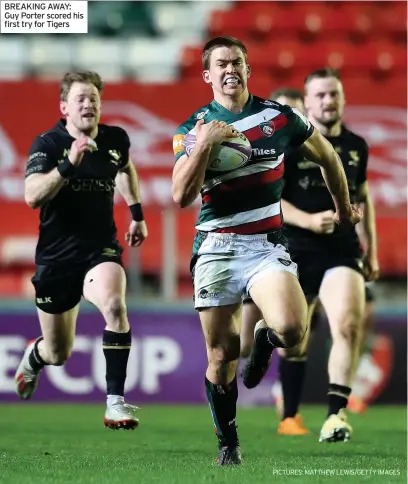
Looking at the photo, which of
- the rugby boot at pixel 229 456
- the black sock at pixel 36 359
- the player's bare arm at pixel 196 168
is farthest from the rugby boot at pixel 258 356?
the black sock at pixel 36 359

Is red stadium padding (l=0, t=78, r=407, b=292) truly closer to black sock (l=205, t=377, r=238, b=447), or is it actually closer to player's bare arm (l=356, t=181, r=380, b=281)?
player's bare arm (l=356, t=181, r=380, b=281)

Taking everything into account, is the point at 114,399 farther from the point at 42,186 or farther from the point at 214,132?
the point at 214,132

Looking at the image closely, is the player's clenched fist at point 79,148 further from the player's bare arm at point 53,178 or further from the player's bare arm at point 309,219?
the player's bare arm at point 309,219

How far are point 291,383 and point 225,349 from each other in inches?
87.2

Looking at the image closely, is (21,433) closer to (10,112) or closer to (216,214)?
(216,214)

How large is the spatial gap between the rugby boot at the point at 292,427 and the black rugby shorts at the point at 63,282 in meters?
1.63

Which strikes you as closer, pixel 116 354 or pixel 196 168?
pixel 196 168

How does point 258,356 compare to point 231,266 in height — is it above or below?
below

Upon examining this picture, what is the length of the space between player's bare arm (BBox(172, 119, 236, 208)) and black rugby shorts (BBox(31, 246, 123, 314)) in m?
1.68

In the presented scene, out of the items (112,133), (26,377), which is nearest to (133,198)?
(112,133)

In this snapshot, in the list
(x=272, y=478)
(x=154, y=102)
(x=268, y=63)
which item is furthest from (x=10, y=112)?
(x=272, y=478)

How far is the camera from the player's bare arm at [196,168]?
186 inches

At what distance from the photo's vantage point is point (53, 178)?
602cm

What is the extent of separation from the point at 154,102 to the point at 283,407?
5517 millimetres
